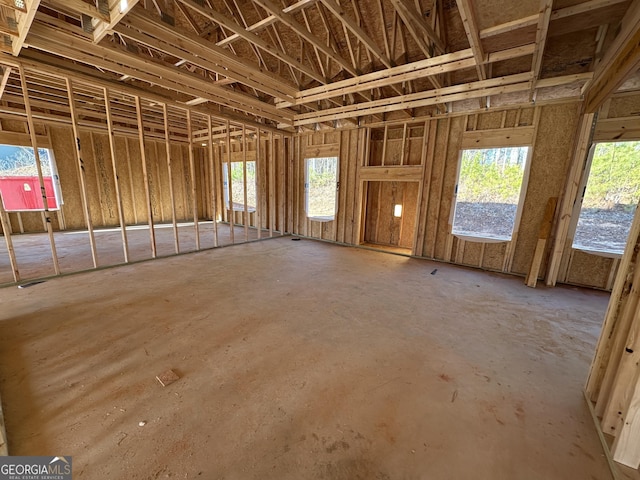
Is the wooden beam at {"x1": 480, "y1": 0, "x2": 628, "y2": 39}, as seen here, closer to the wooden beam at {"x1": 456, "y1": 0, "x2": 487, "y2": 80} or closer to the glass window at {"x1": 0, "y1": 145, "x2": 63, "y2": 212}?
the wooden beam at {"x1": 456, "y1": 0, "x2": 487, "y2": 80}

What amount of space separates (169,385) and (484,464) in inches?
86.2

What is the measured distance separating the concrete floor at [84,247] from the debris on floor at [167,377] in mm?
3788

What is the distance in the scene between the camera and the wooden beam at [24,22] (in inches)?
94.1

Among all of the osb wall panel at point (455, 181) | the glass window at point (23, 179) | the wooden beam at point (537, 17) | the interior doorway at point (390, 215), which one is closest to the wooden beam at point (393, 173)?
the osb wall panel at point (455, 181)

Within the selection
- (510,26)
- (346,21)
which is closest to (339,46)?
(346,21)

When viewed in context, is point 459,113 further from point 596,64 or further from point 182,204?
point 182,204

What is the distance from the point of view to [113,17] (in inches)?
105

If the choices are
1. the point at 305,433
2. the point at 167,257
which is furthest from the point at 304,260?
the point at 305,433

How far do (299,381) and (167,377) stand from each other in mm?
1068

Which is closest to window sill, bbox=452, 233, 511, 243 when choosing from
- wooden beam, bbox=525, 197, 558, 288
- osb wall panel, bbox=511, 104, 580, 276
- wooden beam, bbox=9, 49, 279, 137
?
osb wall panel, bbox=511, 104, 580, 276

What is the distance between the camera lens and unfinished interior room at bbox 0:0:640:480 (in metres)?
1.54

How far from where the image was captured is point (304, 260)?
541cm

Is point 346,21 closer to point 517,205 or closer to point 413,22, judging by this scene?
point 413,22

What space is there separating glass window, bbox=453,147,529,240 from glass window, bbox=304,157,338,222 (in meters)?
3.12
